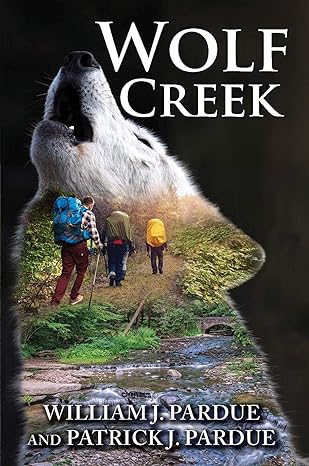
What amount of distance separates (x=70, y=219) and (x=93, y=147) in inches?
13.1

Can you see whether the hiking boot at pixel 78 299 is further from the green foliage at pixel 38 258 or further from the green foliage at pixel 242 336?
the green foliage at pixel 242 336

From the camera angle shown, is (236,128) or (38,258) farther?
(38,258)

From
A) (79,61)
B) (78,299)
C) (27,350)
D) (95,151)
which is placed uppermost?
(79,61)

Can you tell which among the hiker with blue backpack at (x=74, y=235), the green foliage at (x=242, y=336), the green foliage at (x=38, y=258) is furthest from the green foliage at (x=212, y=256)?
the green foliage at (x=38, y=258)

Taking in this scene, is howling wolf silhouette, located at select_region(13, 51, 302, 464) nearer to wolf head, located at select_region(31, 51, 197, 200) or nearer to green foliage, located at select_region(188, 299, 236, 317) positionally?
wolf head, located at select_region(31, 51, 197, 200)

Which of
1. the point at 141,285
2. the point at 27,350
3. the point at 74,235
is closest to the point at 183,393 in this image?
the point at 141,285

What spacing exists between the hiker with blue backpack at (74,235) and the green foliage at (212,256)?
1.25 ft

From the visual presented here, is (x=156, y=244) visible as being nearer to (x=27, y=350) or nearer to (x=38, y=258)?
(x=38, y=258)

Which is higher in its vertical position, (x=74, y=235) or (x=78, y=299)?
(x=74, y=235)

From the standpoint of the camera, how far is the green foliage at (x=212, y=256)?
297 centimetres

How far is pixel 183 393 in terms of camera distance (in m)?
2.99

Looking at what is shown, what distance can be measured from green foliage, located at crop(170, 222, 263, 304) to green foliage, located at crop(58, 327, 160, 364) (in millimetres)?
269

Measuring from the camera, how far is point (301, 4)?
2.89 metres

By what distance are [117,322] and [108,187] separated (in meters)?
0.60
